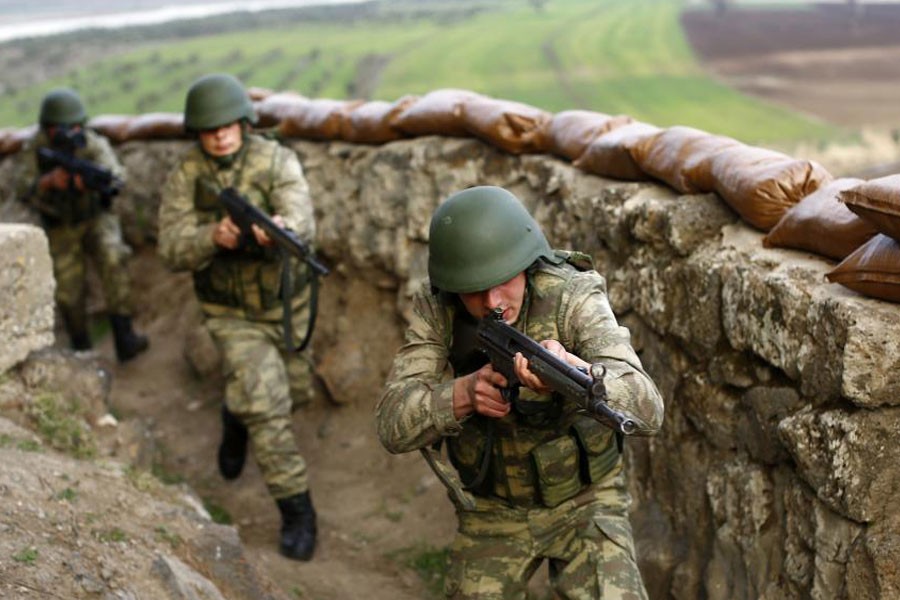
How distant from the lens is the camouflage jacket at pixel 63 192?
7797mm

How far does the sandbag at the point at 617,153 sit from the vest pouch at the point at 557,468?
1.66m

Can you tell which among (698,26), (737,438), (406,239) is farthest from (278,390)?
(698,26)

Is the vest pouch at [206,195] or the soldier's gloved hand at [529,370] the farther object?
the vest pouch at [206,195]

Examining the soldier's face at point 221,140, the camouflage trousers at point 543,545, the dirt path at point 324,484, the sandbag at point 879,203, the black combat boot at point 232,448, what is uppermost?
the sandbag at point 879,203

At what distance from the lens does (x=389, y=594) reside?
497cm

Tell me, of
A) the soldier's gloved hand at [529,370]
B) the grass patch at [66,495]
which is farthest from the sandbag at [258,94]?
the soldier's gloved hand at [529,370]

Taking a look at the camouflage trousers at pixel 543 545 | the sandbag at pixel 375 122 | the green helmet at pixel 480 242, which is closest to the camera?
the green helmet at pixel 480 242

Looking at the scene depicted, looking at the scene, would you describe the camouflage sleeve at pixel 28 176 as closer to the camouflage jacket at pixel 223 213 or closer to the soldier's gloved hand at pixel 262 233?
the camouflage jacket at pixel 223 213

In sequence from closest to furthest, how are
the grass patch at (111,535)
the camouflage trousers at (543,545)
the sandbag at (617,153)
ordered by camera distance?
the camouflage trousers at (543,545) → the grass patch at (111,535) → the sandbag at (617,153)

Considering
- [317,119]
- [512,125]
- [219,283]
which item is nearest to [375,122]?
[317,119]

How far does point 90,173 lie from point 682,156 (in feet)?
15.8

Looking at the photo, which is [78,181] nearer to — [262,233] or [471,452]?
[262,233]

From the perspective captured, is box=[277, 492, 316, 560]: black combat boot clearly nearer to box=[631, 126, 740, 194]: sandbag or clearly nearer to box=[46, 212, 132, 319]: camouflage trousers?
box=[631, 126, 740, 194]: sandbag

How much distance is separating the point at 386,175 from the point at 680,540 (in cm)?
336
